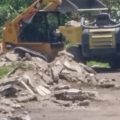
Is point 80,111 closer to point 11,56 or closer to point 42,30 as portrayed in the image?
point 11,56

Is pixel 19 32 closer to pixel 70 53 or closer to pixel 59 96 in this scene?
pixel 70 53

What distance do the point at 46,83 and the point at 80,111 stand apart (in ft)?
13.2

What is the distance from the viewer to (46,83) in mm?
19734

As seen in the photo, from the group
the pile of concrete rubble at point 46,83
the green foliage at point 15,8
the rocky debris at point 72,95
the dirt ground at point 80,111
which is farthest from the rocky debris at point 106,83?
the green foliage at point 15,8

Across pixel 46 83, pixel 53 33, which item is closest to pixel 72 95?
pixel 46 83

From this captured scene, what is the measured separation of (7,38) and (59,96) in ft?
29.7

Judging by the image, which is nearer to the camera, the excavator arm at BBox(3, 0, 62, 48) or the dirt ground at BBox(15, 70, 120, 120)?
the dirt ground at BBox(15, 70, 120, 120)

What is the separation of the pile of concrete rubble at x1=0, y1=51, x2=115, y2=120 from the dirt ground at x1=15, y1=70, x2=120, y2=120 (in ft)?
0.83

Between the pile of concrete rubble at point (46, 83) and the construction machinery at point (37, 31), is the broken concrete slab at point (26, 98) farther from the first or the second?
the construction machinery at point (37, 31)

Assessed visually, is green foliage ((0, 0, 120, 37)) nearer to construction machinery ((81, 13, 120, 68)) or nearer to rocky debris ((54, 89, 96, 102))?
construction machinery ((81, 13, 120, 68))

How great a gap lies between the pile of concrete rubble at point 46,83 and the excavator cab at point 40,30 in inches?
54.1

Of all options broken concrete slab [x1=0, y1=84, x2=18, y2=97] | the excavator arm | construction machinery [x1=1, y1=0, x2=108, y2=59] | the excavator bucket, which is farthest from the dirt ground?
the excavator arm

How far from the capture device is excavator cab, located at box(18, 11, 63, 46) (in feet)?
84.0

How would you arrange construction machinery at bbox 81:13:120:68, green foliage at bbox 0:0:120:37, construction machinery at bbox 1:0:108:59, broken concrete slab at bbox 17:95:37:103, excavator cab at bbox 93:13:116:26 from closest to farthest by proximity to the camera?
1. broken concrete slab at bbox 17:95:37:103
2. construction machinery at bbox 81:13:120:68
3. construction machinery at bbox 1:0:108:59
4. excavator cab at bbox 93:13:116:26
5. green foliage at bbox 0:0:120:37
